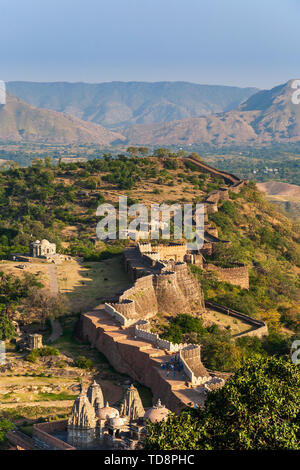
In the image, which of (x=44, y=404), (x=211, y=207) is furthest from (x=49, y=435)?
(x=211, y=207)

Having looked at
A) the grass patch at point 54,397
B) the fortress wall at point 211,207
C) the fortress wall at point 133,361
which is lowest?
the grass patch at point 54,397

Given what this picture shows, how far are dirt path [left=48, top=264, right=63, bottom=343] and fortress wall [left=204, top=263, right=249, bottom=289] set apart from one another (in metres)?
13.3

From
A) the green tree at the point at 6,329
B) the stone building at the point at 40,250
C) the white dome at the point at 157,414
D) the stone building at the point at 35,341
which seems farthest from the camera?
the stone building at the point at 40,250

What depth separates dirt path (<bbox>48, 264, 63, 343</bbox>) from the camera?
43.9 meters

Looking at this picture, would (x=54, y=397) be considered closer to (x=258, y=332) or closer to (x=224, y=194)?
(x=258, y=332)

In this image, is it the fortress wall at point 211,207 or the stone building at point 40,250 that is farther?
the fortress wall at point 211,207

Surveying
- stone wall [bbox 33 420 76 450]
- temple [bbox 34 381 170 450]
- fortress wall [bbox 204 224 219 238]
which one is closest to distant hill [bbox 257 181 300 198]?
fortress wall [bbox 204 224 219 238]

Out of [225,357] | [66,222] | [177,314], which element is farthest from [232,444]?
[66,222]

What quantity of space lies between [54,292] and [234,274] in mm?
17632

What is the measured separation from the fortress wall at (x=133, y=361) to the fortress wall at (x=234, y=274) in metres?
18.6

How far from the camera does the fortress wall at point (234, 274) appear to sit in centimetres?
5916

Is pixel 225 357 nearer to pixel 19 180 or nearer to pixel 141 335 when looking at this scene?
pixel 141 335

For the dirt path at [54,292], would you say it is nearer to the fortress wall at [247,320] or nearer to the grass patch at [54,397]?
the grass patch at [54,397]

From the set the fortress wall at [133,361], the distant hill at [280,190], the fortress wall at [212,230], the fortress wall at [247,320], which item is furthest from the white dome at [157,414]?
the distant hill at [280,190]
